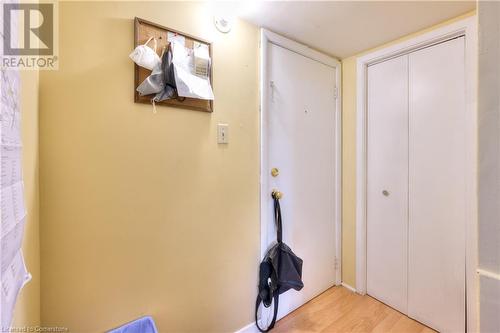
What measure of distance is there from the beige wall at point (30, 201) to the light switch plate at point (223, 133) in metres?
0.79

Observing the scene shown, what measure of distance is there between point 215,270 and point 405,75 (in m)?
1.92

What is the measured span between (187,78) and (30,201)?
0.79 meters

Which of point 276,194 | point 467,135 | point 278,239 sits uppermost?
point 467,135

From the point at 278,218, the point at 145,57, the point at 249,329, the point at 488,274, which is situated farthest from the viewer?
the point at 278,218

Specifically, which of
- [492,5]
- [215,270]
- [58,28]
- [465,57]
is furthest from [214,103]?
[465,57]

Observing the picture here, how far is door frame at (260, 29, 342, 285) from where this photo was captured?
152 cm

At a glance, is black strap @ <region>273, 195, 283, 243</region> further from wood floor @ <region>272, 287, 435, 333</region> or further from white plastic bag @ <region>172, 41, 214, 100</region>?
white plastic bag @ <region>172, 41, 214, 100</region>

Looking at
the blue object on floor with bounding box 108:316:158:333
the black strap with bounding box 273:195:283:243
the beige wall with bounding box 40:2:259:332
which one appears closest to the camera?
the beige wall with bounding box 40:2:259:332

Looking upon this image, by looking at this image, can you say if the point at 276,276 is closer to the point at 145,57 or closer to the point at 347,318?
the point at 347,318

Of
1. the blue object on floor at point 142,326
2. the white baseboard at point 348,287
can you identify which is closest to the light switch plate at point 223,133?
the blue object on floor at point 142,326

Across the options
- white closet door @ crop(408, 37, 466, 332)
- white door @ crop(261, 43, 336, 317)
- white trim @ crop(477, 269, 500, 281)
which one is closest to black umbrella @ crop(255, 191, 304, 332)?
white door @ crop(261, 43, 336, 317)

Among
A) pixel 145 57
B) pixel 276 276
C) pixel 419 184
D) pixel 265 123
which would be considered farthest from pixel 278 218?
pixel 145 57

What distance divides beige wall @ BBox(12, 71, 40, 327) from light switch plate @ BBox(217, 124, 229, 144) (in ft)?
2.59

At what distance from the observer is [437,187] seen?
1.55 metres
